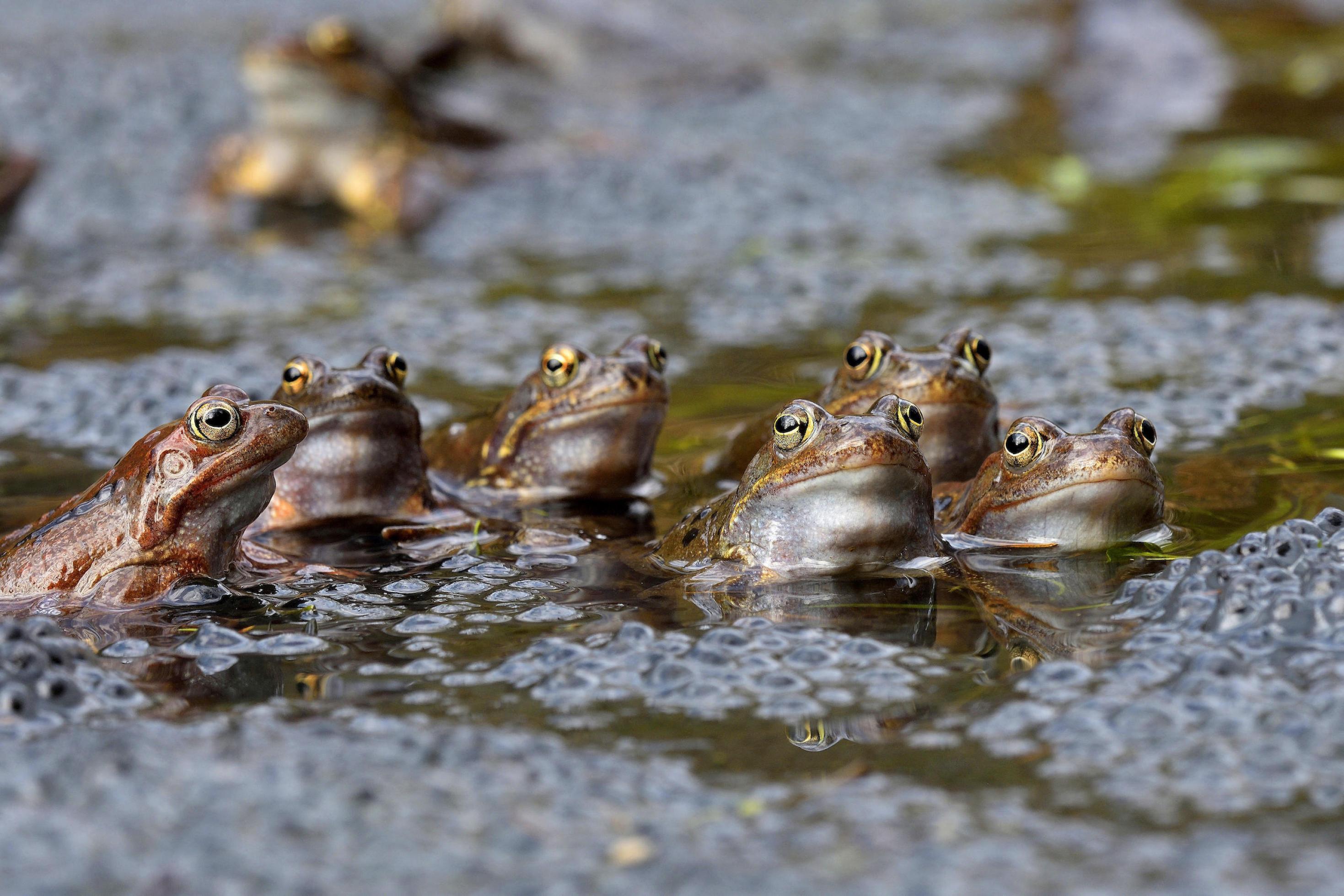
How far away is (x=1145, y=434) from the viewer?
416 centimetres

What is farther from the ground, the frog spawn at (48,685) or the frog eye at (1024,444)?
the frog eye at (1024,444)

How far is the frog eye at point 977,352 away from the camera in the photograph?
4727mm

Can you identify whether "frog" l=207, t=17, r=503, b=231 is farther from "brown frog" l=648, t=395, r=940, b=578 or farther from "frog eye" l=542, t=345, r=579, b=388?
"brown frog" l=648, t=395, r=940, b=578

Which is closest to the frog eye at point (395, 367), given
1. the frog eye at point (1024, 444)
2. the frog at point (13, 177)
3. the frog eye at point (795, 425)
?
the frog eye at point (795, 425)

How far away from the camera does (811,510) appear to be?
4059 millimetres

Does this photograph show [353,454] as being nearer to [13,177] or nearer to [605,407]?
[605,407]

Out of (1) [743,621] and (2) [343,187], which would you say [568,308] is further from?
(1) [743,621]

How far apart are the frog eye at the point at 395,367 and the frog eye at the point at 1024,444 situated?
6.26ft

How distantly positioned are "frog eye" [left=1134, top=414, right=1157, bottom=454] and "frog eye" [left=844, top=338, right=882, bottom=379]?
0.86 metres

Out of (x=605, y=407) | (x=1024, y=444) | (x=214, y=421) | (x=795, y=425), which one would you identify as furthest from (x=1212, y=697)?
(x=214, y=421)

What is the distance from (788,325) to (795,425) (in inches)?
127

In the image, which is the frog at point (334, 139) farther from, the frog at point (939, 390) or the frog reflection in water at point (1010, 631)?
the frog reflection in water at point (1010, 631)

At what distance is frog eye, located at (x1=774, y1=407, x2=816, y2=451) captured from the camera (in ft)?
13.3

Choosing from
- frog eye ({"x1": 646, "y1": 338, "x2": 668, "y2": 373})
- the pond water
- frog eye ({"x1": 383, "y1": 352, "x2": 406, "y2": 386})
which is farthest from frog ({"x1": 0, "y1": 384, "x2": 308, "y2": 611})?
frog eye ({"x1": 646, "y1": 338, "x2": 668, "y2": 373})
